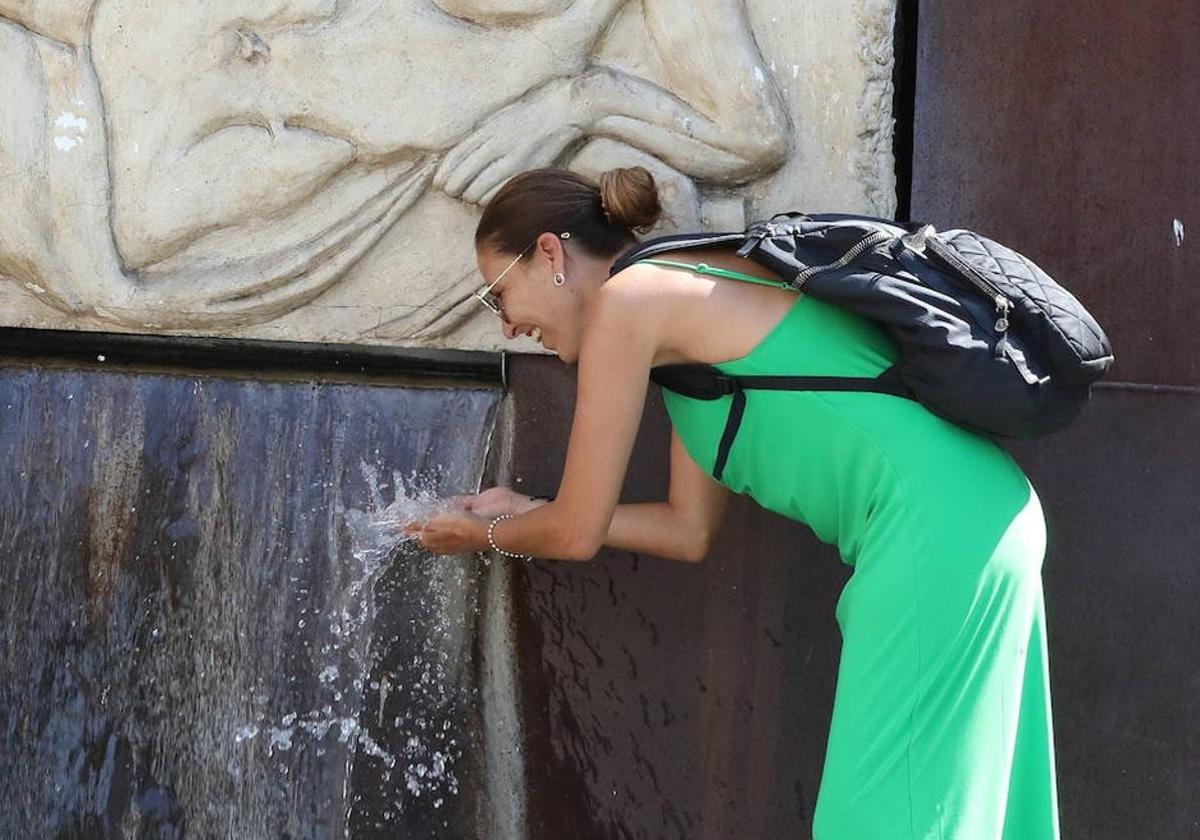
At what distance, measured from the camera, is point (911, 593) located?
1.79 m

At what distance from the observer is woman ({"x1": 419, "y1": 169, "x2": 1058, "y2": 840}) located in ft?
5.84

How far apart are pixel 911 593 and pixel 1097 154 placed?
1101 millimetres

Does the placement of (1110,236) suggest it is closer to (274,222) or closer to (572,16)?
(572,16)

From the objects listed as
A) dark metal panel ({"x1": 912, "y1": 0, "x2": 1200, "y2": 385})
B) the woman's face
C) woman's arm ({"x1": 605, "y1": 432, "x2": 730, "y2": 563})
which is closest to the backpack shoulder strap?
the woman's face

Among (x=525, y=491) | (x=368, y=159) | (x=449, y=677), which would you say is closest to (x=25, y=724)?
(x=449, y=677)

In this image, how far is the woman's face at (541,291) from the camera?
6.72ft

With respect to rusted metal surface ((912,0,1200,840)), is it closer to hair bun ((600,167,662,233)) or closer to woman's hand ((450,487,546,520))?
hair bun ((600,167,662,233))

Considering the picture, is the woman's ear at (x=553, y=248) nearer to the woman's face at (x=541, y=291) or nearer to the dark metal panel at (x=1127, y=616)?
the woman's face at (x=541, y=291)

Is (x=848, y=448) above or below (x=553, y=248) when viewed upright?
below

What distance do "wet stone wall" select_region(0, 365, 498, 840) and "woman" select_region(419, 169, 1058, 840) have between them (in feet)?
1.84

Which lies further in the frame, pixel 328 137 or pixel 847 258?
pixel 328 137

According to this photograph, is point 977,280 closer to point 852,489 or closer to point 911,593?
point 852,489

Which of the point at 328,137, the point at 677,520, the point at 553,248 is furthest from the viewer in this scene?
the point at 328,137

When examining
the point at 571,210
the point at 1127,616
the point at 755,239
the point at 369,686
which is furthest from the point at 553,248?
the point at 1127,616
